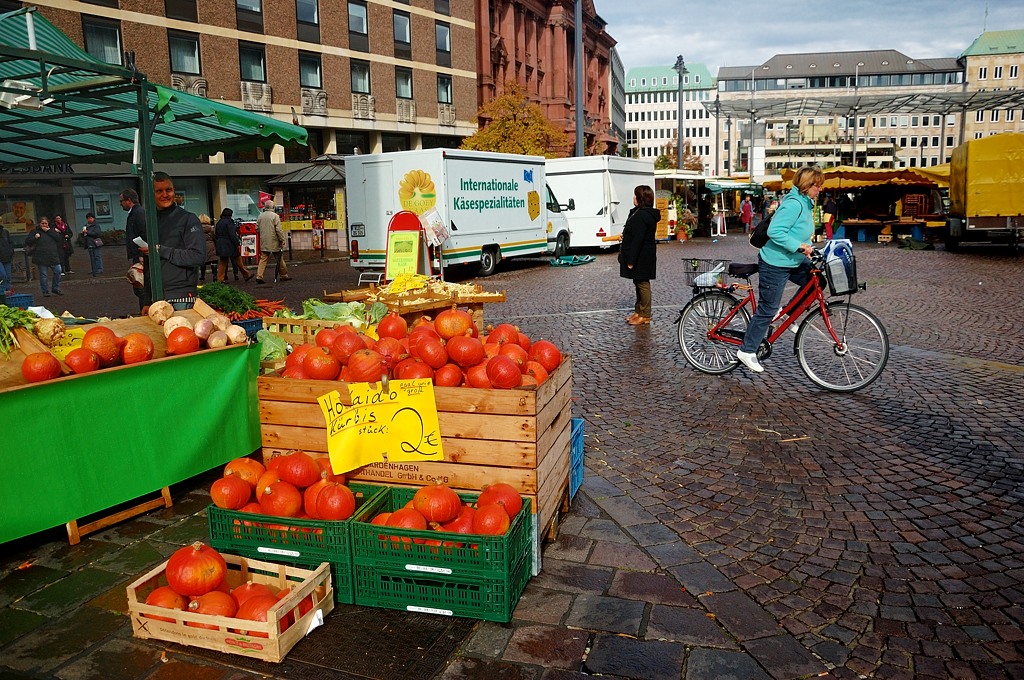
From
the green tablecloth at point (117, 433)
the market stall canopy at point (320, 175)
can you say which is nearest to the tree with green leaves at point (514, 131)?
the market stall canopy at point (320, 175)

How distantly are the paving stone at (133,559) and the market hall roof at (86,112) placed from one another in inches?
140

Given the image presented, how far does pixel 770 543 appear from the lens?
4.11 meters

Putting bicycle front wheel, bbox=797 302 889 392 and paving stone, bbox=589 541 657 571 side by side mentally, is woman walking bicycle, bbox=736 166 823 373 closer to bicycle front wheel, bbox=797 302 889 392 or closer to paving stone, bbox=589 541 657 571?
bicycle front wheel, bbox=797 302 889 392

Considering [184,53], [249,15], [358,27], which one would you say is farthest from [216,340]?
[358,27]

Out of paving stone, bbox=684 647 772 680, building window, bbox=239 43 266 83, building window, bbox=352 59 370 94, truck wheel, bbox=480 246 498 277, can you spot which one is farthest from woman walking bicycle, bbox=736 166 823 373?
building window, bbox=352 59 370 94

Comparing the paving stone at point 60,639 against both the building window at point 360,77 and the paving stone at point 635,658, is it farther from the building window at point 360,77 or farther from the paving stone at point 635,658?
the building window at point 360,77

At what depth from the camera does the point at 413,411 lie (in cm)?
378

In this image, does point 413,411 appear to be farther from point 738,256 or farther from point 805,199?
point 738,256

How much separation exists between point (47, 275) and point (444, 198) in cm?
926

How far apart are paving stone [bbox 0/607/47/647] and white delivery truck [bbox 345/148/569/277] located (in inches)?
481

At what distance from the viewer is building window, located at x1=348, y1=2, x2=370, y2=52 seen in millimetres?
40469

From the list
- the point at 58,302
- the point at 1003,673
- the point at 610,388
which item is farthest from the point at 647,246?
the point at 58,302

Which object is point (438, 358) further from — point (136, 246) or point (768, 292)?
point (136, 246)

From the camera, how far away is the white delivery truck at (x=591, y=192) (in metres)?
24.4
